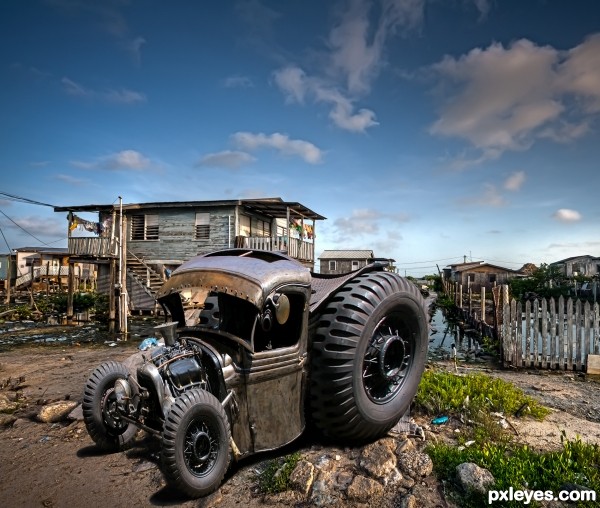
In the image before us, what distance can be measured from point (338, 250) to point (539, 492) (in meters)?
50.6

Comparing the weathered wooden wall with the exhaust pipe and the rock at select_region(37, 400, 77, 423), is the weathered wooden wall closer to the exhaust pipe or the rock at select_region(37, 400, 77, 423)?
the rock at select_region(37, 400, 77, 423)

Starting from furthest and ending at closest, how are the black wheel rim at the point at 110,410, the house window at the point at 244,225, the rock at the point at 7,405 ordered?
the house window at the point at 244,225, the rock at the point at 7,405, the black wheel rim at the point at 110,410

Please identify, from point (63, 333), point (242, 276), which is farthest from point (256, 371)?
point (63, 333)

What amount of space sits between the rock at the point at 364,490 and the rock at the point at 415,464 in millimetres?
334

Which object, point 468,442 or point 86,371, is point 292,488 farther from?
point 86,371

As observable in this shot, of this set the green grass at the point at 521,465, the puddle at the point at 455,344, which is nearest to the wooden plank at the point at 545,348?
the puddle at the point at 455,344

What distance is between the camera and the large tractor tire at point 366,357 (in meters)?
3.55

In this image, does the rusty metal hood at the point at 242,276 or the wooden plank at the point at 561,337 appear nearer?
the rusty metal hood at the point at 242,276

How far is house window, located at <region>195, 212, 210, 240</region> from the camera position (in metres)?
24.8

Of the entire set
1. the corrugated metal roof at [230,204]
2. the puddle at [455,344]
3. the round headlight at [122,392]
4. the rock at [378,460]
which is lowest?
the puddle at [455,344]

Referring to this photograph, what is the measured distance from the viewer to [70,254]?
21906 millimetres

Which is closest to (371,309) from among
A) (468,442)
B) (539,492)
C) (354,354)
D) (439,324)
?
(354,354)

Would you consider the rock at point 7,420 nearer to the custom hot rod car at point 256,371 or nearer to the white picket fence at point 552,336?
the custom hot rod car at point 256,371

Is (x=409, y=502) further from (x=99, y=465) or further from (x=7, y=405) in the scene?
(x=7, y=405)
